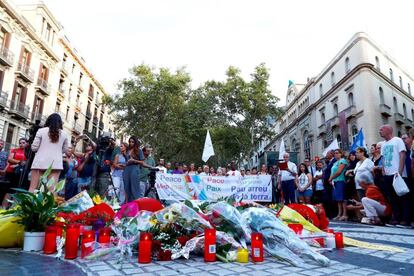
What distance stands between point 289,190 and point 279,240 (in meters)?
6.23

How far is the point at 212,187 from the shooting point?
36.6 feet

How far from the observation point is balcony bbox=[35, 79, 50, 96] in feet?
89.0

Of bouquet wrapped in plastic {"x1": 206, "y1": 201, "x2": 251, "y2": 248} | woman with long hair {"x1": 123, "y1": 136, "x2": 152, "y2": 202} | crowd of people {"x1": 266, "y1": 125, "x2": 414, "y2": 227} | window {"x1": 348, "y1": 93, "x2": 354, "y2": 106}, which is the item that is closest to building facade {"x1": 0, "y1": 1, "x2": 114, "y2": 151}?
woman with long hair {"x1": 123, "y1": 136, "x2": 152, "y2": 202}

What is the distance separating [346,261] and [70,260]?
2.46 metres

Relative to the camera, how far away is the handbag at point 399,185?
5207mm

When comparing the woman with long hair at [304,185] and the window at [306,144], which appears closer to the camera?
the woman with long hair at [304,185]

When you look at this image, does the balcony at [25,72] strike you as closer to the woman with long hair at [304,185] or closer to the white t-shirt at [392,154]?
the woman with long hair at [304,185]

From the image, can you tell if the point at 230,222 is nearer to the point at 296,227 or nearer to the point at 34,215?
the point at 296,227

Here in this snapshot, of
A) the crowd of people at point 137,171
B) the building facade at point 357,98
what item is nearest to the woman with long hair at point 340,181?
the crowd of people at point 137,171

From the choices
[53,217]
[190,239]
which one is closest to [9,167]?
[53,217]

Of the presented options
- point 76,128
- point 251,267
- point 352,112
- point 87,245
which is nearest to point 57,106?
point 76,128

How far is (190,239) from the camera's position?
2.73 metres

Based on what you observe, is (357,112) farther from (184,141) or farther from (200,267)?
(200,267)

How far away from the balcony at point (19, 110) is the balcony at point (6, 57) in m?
3.06
